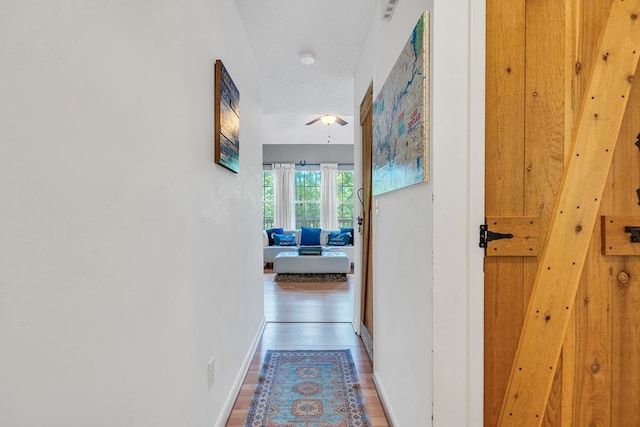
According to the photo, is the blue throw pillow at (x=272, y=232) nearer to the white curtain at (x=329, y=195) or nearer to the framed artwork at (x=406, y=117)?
the white curtain at (x=329, y=195)

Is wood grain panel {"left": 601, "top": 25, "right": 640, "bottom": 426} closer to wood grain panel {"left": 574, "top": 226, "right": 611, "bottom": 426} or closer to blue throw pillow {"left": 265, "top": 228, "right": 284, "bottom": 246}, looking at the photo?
wood grain panel {"left": 574, "top": 226, "right": 611, "bottom": 426}

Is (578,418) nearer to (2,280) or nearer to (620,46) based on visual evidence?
(620,46)

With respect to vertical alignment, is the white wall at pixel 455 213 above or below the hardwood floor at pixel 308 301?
above

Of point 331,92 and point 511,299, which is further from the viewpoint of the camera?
point 331,92

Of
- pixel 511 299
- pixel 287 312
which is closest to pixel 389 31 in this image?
pixel 511 299

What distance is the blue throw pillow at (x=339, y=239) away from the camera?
738cm

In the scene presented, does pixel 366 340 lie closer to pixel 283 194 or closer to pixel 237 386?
pixel 237 386

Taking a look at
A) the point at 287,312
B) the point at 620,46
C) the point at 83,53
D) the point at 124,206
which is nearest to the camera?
the point at 83,53

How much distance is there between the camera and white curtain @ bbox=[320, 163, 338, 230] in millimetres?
8094

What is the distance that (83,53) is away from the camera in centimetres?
72

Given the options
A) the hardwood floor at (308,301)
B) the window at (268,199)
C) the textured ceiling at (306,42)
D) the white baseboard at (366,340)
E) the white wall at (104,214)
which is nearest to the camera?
the white wall at (104,214)

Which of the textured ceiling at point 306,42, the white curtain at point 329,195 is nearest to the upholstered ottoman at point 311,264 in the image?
the white curtain at point 329,195

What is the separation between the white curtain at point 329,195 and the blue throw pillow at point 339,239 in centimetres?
69

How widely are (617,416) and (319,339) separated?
222 cm
